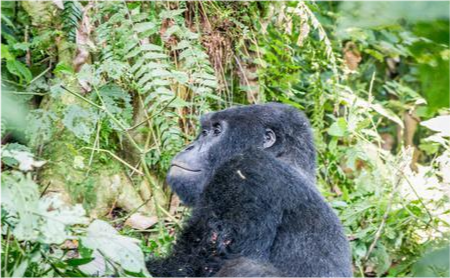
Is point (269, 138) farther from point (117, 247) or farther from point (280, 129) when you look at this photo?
point (117, 247)

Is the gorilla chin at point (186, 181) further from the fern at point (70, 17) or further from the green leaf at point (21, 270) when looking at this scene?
the green leaf at point (21, 270)

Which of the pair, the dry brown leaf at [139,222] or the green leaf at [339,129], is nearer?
the dry brown leaf at [139,222]

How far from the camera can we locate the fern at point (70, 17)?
4.42 metres

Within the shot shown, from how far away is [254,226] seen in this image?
317 cm

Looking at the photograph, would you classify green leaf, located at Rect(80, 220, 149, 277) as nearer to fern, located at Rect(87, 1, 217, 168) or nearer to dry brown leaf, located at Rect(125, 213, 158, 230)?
fern, located at Rect(87, 1, 217, 168)

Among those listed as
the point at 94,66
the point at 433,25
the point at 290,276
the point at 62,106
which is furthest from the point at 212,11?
the point at 433,25

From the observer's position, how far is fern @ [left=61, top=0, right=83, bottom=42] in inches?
174

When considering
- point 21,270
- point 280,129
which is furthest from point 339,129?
point 21,270

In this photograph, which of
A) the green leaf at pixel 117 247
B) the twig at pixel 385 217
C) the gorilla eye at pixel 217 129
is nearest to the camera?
the green leaf at pixel 117 247

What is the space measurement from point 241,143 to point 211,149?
16cm

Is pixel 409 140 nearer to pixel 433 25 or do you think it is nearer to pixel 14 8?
pixel 14 8

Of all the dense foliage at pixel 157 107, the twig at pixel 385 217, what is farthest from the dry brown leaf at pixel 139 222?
the twig at pixel 385 217

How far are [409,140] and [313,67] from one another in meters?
2.12

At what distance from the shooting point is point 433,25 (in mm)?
702
